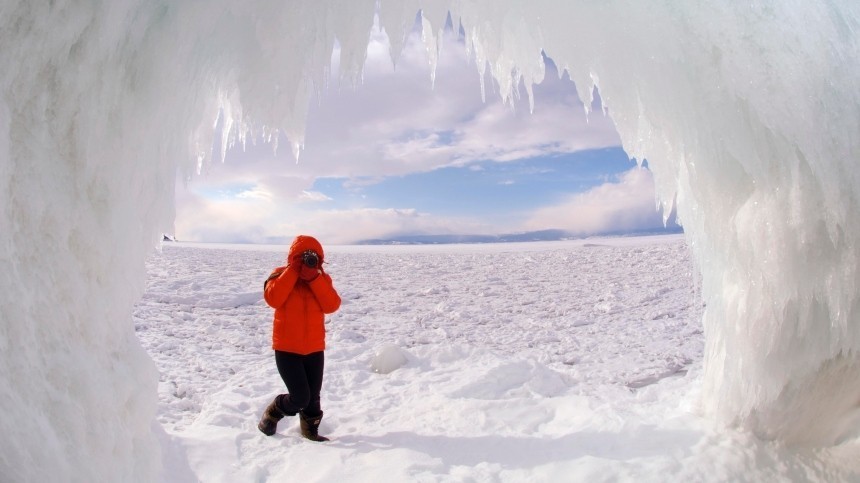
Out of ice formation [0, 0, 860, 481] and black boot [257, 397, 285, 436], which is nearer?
ice formation [0, 0, 860, 481]

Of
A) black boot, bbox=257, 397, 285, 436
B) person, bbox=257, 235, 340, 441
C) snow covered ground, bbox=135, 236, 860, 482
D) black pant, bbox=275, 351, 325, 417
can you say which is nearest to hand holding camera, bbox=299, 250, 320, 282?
person, bbox=257, 235, 340, 441

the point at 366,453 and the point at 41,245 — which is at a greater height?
the point at 41,245

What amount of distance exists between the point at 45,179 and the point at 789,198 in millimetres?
3123

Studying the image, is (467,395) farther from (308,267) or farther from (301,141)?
(301,141)

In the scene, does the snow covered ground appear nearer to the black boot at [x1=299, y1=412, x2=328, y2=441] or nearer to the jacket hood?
the black boot at [x1=299, y1=412, x2=328, y2=441]

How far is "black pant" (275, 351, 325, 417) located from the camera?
3557mm

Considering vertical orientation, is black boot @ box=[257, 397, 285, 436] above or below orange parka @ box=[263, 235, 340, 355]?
below

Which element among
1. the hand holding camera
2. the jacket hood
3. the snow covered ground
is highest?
the jacket hood

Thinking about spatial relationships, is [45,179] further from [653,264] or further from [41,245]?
[653,264]

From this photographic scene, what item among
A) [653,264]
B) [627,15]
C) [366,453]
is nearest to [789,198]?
[627,15]

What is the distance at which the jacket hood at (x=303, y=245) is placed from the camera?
3.64 meters

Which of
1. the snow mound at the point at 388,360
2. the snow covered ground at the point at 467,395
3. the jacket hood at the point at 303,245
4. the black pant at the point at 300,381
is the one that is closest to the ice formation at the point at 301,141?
the snow covered ground at the point at 467,395

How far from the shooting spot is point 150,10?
6.45ft

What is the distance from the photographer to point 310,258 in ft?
11.9
